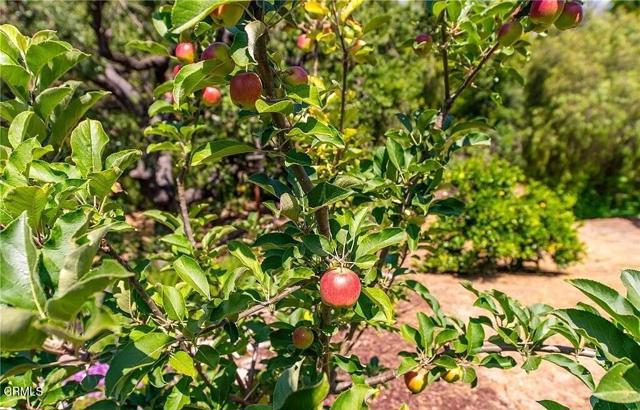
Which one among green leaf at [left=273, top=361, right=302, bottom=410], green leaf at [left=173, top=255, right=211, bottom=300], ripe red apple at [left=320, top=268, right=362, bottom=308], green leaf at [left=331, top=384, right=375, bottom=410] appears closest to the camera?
green leaf at [left=273, top=361, right=302, bottom=410]

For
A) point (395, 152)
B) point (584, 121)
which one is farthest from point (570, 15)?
point (584, 121)

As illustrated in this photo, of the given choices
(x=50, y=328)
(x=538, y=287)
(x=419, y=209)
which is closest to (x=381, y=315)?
(x=419, y=209)

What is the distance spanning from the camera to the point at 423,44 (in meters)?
1.53

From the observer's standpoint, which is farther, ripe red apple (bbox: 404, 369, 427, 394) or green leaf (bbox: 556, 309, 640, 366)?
ripe red apple (bbox: 404, 369, 427, 394)

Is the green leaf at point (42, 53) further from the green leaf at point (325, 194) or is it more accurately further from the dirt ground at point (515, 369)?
the dirt ground at point (515, 369)

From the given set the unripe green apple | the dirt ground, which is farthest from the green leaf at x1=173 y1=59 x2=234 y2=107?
the dirt ground

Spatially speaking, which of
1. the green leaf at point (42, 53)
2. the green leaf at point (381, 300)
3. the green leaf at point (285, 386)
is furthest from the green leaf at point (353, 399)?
the green leaf at point (42, 53)

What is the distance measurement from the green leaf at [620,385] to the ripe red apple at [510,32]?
1009mm

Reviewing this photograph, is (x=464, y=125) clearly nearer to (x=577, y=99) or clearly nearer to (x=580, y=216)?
(x=580, y=216)

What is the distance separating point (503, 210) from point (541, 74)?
6.00 meters

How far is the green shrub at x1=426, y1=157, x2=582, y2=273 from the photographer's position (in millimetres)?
4570

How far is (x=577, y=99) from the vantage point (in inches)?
332

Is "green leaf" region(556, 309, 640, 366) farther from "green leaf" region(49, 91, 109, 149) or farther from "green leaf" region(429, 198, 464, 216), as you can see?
"green leaf" region(49, 91, 109, 149)

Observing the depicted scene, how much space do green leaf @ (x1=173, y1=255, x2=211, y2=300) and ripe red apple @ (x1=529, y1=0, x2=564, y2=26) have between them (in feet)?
3.51
